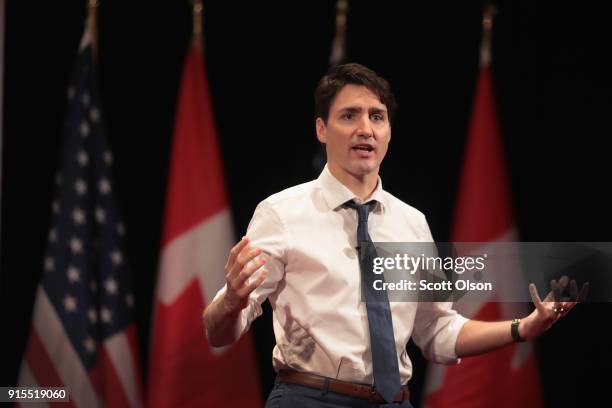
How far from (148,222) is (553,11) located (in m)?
2.63

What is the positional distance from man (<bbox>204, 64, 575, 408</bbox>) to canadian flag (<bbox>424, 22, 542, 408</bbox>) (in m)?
1.27

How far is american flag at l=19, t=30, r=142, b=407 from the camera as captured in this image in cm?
372

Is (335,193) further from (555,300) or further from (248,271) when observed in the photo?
(555,300)

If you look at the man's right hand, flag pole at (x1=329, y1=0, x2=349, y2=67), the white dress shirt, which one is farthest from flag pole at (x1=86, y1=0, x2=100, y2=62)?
the man's right hand

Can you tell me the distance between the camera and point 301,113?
4262mm

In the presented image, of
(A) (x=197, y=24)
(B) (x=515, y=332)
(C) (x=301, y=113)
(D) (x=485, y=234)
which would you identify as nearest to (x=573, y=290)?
(B) (x=515, y=332)

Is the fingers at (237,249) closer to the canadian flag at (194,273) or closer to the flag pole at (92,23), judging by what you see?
the canadian flag at (194,273)

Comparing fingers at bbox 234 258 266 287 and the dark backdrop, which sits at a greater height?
the dark backdrop

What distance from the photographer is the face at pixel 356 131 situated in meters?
2.30

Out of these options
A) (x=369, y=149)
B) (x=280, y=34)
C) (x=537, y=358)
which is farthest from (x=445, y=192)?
(x=369, y=149)

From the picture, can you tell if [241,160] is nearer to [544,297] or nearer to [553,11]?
[553,11]

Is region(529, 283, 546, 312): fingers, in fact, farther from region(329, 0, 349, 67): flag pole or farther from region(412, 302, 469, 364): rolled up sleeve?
region(329, 0, 349, 67): flag pole

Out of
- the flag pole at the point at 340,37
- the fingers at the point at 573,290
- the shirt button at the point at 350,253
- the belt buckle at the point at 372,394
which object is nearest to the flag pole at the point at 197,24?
the flag pole at the point at 340,37

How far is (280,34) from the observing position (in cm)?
429
